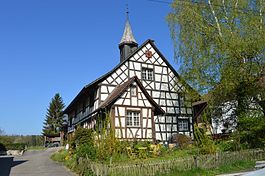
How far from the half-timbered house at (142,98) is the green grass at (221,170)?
27.8 ft

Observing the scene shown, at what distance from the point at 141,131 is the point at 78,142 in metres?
4.65

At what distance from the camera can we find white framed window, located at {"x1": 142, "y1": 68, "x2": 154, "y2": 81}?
2426 cm

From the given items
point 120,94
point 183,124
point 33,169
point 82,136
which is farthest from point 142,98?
point 33,169

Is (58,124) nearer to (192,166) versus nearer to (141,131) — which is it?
(141,131)

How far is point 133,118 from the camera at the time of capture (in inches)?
802

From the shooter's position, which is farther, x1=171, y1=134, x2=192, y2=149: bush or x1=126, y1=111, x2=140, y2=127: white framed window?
x1=171, y1=134, x2=192, y2=149: bush

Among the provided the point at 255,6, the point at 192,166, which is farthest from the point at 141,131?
the point at 255,6

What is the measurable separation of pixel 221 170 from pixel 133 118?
9473 mm

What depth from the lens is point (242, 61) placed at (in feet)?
57.7

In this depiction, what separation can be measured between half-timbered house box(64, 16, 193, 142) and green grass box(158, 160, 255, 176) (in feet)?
27.8

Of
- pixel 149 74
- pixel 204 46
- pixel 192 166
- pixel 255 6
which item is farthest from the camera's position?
pixel 149 74

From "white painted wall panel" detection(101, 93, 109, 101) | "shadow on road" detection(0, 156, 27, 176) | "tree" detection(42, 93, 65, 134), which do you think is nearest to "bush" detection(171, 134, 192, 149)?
"white painted wall panel" detection(101, 93, 109, 101)

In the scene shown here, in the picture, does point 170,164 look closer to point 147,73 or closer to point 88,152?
point 88,152

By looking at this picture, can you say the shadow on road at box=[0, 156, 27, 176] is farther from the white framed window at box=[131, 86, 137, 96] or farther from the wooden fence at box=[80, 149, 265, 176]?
the white framed window at box=[131, 86, 137, 96]
